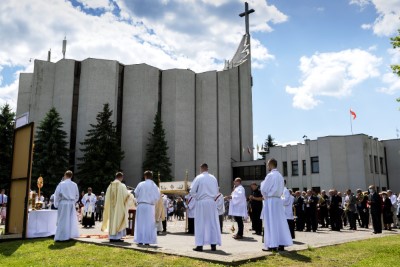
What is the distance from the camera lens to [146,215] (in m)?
11.0

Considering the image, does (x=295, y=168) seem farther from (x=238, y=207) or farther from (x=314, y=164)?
(x=238, y=207)

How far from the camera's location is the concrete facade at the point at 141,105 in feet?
161

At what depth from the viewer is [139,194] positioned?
11312 millimetres

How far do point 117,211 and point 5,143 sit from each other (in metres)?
35.7

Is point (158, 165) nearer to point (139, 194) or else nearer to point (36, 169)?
point (36, 169)

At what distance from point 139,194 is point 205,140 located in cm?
4181

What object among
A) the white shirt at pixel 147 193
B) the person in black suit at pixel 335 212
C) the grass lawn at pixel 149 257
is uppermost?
the white shirt at pixel 147 193

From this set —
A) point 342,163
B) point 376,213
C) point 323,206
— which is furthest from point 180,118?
point 376,213

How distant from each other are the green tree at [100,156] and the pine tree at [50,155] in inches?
92.9

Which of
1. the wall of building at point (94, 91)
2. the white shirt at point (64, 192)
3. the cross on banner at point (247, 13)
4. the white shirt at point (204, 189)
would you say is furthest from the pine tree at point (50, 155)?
the cross on banner at point (247, 13)

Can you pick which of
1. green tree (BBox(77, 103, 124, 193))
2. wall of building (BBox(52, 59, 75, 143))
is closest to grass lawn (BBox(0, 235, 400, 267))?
green tree (BBox(77, 103, 124, 193))

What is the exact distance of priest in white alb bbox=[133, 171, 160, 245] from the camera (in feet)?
35.4

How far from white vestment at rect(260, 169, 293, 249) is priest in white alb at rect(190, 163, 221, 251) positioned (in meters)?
1.27

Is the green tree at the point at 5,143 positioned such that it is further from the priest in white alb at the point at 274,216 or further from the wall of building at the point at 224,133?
the priest in white alb at the point at 274,216
